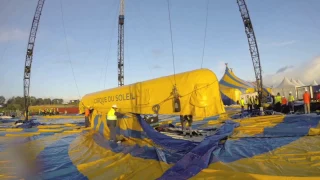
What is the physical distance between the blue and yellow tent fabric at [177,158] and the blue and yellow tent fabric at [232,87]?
31555 millimetres

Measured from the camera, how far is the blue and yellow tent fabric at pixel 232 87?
128 ft

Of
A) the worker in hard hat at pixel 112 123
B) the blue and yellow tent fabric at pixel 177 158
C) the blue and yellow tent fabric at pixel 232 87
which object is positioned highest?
the blue and yellow tent fabric at pixel 232 87

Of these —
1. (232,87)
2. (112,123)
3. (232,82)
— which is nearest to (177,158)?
(112,123)

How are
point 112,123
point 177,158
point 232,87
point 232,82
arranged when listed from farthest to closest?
point 232,82
point 232,87
point 112,123
point 177,158

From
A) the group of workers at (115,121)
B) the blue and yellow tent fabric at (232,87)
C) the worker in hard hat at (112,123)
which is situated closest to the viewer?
the group of workers at (115,121)

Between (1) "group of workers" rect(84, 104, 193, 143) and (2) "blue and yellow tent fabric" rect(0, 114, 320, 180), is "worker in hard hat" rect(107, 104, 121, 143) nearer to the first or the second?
(1) "group of workers" rect(84, 104, 193, 143)

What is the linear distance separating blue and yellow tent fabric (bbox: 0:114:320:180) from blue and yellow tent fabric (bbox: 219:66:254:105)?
3156cm

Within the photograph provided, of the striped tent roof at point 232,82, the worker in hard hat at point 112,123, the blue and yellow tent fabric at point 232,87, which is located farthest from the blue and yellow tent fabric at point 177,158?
the striped tent roof at point 232,82

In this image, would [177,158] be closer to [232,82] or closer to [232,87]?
[232,87]

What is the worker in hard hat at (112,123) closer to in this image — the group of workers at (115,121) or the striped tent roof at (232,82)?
the group of workers at (115,121)

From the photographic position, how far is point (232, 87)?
1606 inches

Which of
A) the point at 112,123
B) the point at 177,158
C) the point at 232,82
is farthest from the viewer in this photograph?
the point at 232,82

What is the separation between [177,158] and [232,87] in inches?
1473

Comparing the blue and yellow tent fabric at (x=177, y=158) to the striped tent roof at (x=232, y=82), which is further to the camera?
the striped tent roof at (x=232, y=82)
